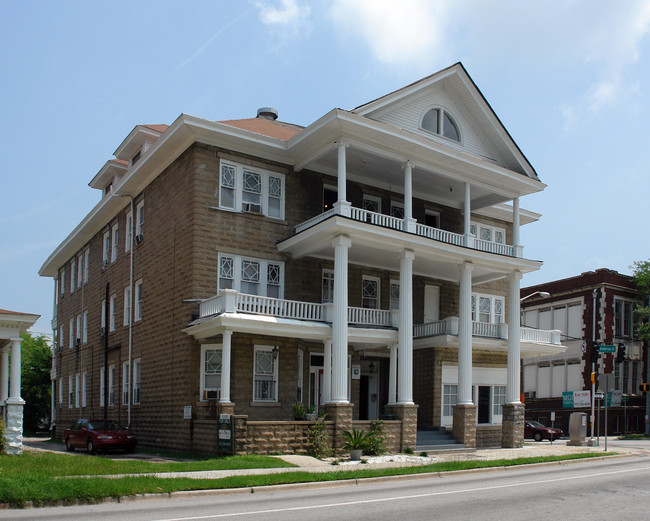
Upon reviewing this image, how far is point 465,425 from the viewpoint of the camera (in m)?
26.6

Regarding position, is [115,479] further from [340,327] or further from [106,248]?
[106,248]

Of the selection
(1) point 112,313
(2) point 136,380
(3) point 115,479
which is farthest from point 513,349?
(3) point 115,479

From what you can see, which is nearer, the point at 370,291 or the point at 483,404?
the point at 370,291

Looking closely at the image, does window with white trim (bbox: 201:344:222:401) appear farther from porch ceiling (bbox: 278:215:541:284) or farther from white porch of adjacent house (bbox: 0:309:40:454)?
white porch of adjacent house (bbox: 0:309:40:454)

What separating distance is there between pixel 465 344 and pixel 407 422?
4377mm

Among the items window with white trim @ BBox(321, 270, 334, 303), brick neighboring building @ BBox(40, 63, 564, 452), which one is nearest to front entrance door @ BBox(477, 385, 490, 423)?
brick neighboring building @ BBox(40, 63, 564, 452)

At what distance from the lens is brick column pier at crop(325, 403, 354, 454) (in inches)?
898

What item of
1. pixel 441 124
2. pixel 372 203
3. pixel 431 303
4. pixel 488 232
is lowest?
pixel 431 303

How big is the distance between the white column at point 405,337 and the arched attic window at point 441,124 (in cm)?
570

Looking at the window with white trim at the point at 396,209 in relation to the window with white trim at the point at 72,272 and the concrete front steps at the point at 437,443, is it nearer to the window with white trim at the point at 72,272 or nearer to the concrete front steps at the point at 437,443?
the concrete front steps at the point at 437,443

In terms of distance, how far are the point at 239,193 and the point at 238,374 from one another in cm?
646

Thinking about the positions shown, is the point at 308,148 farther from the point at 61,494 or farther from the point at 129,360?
the point at 61,494

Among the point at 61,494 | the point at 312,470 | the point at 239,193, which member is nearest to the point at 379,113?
the point at 239,193

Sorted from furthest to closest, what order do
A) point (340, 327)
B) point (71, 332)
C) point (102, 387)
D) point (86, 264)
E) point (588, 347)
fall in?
1. point (588, 347)
2. point (71, 332)
3. point (86, 264)
4. point (102, 387)
5. point (340, 327)
